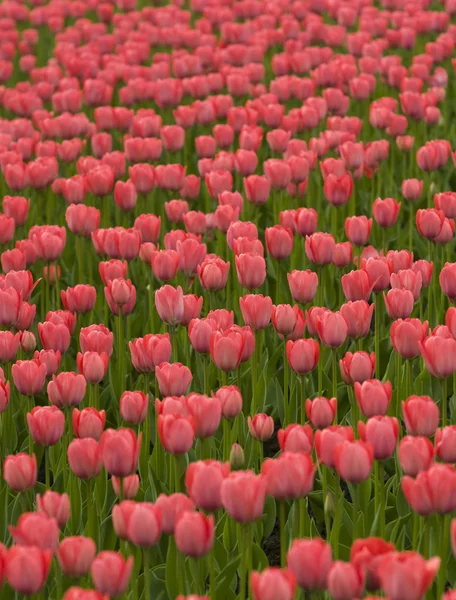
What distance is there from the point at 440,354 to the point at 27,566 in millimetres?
Result: 1421

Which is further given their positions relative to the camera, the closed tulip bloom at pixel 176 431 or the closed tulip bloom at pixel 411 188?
the closed tulip bloom at pixel 411 188

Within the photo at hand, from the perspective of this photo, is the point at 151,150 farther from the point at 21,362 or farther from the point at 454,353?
the point at 454,353

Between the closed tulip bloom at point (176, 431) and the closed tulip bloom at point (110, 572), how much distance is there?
0.51m

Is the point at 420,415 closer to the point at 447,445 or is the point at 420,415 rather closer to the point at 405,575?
the point at 447,445

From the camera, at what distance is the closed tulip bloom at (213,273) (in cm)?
398

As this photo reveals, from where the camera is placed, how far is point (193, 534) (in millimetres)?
2342

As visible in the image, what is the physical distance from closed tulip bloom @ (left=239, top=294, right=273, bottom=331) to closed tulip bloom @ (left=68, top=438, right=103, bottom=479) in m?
0.97

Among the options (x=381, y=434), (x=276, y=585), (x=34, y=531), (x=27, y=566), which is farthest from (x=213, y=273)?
(x=276, y=585)

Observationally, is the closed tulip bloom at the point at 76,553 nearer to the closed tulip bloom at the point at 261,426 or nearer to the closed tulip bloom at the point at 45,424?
A: the closed tulip bloom at the point at 45,424

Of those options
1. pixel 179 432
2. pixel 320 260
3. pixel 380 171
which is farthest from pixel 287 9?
pixel 179 432

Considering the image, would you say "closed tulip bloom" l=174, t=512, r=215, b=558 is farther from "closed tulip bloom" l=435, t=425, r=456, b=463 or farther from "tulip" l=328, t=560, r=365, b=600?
"closed tulip bloom" l=435, t=425, r=456, b=463

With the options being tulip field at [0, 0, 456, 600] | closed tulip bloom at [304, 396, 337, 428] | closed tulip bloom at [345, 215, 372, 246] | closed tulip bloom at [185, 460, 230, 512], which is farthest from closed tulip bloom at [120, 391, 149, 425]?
closed tulip bloom at [345, 215, 372, 246]

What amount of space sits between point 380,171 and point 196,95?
1529 mm

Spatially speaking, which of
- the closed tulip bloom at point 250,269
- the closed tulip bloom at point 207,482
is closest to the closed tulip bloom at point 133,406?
the closed tulip bloom at point 207,482
